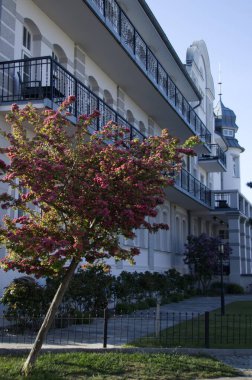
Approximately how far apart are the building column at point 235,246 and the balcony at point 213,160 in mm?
3682

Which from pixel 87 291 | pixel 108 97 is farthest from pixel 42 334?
pixel 108 97

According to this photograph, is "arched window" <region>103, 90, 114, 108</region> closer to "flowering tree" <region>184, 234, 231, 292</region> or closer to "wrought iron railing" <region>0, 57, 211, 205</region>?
"wrought iron railing" <region>0, 57, 211, 205</region>

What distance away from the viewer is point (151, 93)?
22844 millimetres

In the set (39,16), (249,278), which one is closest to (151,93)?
(39,16)

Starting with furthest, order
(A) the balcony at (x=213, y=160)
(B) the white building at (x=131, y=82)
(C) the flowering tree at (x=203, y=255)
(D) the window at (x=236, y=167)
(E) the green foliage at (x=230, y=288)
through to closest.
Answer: (D) the window at (x=236, y=167), (A) the balcony at (x=213, y=160), (E) the green foliage at (x=230, y=288), (C) the flowering tree at (x=203, y=255), (B) the white building at (x=131, y=82)

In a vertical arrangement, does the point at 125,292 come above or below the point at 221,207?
below

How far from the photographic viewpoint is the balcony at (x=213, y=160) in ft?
117

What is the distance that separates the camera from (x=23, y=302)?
12.2 metres

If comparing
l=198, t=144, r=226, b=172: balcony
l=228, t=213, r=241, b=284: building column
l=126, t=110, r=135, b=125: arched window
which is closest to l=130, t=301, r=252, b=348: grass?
l=126, t=110, r=135, b=125: arched window

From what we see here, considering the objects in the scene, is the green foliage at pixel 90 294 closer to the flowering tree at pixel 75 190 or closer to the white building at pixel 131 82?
the white building at pixel 131 82

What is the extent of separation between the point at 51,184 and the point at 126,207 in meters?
1.13

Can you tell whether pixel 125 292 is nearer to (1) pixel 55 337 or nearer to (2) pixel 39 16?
(1) pixel 55 337

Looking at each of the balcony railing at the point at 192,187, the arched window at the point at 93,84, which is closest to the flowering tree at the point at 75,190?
the arched window at the point at 93,84

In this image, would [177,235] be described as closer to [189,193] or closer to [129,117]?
[189,193]
